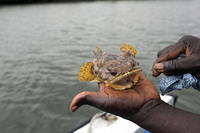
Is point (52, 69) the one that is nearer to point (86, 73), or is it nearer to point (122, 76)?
point (86, 73)

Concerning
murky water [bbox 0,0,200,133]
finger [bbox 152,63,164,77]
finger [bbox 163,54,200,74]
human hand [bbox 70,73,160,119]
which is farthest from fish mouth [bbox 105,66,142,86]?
murky water [bbox 0,0,200,133]

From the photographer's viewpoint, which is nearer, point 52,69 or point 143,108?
point 143,108

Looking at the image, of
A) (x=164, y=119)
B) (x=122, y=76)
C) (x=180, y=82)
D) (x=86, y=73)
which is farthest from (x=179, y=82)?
(x=86, y=73)

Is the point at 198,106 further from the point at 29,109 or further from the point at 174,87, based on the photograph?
the point at 29,109

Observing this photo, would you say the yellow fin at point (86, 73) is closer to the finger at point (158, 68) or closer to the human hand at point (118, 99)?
the human hand at point (118, 99)

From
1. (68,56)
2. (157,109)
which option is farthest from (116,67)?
(68,56)

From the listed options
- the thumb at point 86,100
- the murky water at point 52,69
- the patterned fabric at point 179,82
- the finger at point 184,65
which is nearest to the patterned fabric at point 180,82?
the patterned fabric at point 179,82
